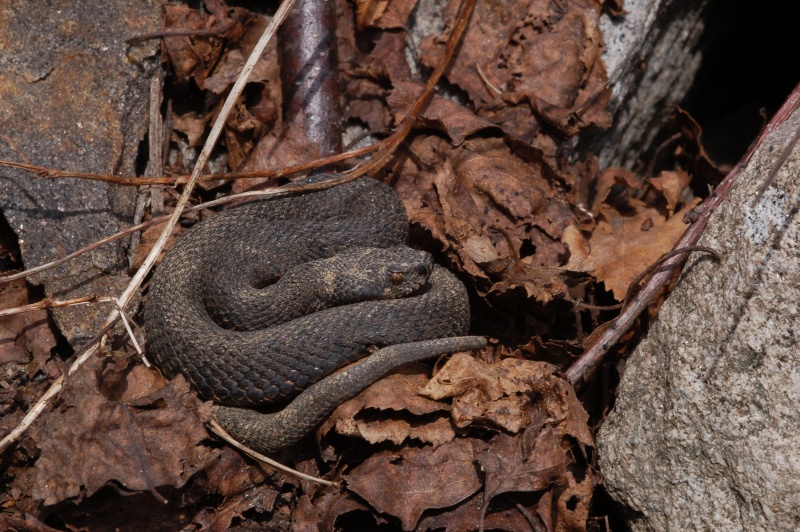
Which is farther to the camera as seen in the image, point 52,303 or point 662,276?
point 52,303

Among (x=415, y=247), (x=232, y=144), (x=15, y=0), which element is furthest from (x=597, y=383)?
(x=15, y=0)

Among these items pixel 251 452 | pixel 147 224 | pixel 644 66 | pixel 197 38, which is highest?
pixel 644 66

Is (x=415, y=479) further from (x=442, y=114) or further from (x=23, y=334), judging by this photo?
(x=442, y=114)

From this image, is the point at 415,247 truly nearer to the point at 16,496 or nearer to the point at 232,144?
the point at 232,144

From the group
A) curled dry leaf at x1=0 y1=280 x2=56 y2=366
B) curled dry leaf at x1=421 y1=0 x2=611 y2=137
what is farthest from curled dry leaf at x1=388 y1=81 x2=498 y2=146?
curled dry leaf at x1=0 y1=280 x2=56 y2=366

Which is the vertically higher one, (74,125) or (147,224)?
(74,125)

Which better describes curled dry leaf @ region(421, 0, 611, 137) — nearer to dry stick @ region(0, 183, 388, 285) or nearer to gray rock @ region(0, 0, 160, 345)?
dry stick @ region(0, 183, 388, 285)

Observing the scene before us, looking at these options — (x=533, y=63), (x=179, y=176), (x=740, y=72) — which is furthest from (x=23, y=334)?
(x=740, y=72)
